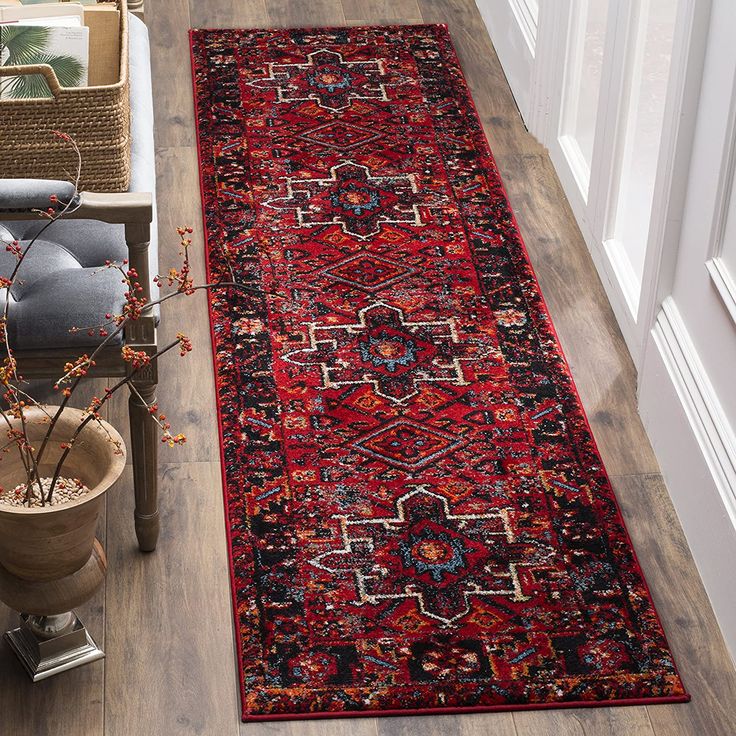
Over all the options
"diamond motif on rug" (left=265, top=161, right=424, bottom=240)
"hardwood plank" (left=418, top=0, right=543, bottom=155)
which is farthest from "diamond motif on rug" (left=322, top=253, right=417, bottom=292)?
"hardwood plank" (left=418, top=0, right=543, bottom=155)

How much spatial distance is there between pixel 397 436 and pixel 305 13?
2.45m

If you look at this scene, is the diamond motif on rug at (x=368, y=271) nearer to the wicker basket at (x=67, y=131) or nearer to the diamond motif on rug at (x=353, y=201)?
the diamond motif on rug at (x=353, y=201)

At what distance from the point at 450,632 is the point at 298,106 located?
2279mm

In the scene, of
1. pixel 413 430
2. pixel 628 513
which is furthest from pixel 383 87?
pixel 628 513

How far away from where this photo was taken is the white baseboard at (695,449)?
8.27ft

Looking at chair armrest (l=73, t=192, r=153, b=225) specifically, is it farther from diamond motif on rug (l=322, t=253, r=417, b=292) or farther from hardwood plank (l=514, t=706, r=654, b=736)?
diamond motif on rug (l=322, t=253, r=417, b=292)

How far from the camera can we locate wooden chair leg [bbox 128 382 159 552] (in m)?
2.43

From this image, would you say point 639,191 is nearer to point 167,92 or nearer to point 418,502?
point 418,502

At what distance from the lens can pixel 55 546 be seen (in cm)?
220

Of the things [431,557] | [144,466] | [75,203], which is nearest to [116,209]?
[75,203]

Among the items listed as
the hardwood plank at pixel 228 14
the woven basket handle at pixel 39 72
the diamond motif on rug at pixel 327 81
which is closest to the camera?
the woven basket handle at pixel 39 72

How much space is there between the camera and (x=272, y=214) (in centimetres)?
375

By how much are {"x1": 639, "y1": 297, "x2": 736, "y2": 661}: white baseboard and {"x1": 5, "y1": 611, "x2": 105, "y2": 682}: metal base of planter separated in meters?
1.22

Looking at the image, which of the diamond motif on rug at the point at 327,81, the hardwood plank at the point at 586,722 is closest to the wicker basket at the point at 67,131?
the hardwood plank at the point at 586,722
